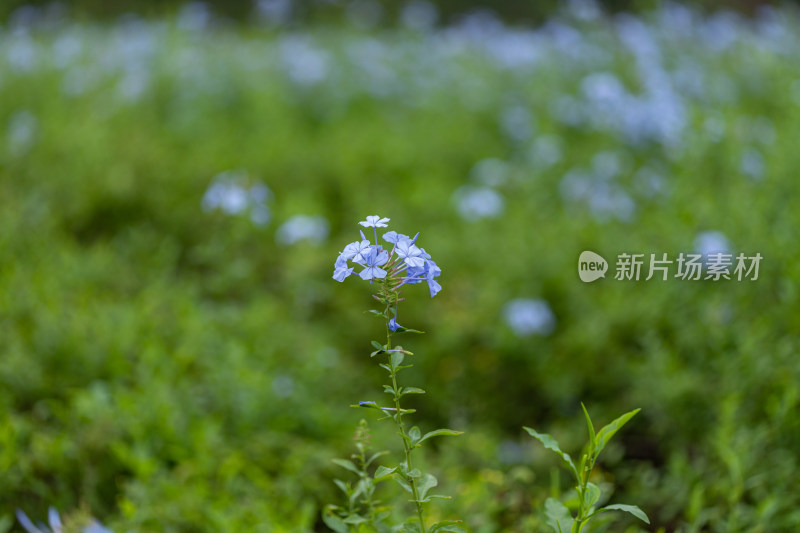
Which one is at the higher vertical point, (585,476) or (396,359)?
(396,359)

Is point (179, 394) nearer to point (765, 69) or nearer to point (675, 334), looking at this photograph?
point (675, 334)

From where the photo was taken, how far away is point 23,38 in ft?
19.7

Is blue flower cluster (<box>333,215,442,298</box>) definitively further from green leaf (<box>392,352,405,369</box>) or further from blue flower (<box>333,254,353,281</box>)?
green leaf (<box>392,352,405,369</box>)

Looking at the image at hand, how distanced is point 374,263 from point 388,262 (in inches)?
1.5

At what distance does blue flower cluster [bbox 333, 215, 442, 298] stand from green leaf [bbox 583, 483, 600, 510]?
0.45 metres

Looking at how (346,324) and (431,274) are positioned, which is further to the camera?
(346,324)

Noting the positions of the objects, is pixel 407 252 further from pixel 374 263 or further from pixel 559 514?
pixel 559 514

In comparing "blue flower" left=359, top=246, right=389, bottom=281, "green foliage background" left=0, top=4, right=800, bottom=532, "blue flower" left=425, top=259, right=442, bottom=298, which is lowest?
"green foliage background" left=0, top=4, right=800, bottom=532

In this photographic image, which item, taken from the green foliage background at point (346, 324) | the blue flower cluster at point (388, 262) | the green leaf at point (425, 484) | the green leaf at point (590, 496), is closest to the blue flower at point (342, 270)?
the blue flower cluster at point (388, 262)

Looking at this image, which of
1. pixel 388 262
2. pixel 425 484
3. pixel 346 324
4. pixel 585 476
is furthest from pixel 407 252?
pixel 346 324

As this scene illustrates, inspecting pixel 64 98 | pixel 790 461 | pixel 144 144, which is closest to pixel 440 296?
pixel 790 461

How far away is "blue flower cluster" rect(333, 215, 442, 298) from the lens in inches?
40.8

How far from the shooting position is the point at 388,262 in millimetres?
1075

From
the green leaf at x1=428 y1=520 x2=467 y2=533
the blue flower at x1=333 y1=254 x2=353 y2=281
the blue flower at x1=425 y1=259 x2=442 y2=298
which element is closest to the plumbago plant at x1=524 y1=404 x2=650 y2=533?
the green leaf at x1=428 y1=520 x2=467 y2=533
